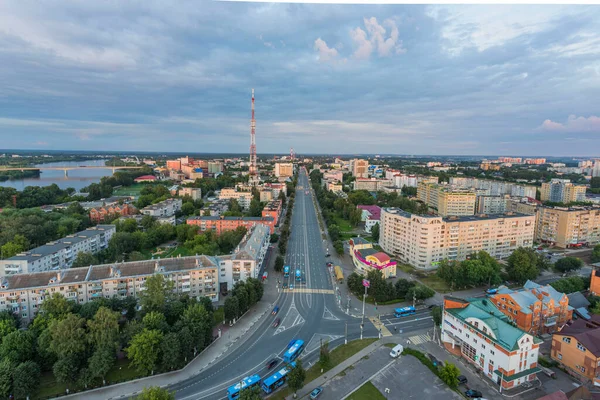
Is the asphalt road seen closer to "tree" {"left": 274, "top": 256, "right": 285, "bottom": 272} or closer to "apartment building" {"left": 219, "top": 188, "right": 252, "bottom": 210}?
"tree" {"left": 274, "top": 256, "right": 285, "bottom": 272}

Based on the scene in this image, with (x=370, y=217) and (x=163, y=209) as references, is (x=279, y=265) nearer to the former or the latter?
(x=370, y=217)

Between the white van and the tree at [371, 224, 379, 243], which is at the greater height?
the tree at [371, 224, 379, 243]

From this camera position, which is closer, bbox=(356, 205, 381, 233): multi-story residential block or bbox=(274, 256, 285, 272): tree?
bbox=(274, 256, 285, 272): tree

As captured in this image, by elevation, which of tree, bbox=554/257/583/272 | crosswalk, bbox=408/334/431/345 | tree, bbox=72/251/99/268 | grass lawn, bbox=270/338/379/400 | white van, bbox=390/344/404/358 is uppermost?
tree, bbox=72/251/99/268

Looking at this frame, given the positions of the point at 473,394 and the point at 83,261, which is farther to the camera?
the point at 83,261

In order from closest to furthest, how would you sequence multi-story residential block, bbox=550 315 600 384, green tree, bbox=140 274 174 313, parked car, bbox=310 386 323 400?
1. parked car, bbox=310 386 323 400
2. multi-story residential block, bbox=550 315 600 384
3. green tree, bbox=140 274 174 313

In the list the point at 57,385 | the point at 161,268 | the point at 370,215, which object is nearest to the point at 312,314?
the point at 161,268

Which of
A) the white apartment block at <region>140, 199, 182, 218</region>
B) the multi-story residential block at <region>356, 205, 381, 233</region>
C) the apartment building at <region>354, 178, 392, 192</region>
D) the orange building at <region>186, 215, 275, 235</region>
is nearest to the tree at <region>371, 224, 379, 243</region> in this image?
the multi-story residential block at <region>356, 205, 381, 233</region>

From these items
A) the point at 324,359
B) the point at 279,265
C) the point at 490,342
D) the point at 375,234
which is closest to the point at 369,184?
the point at 375,234
